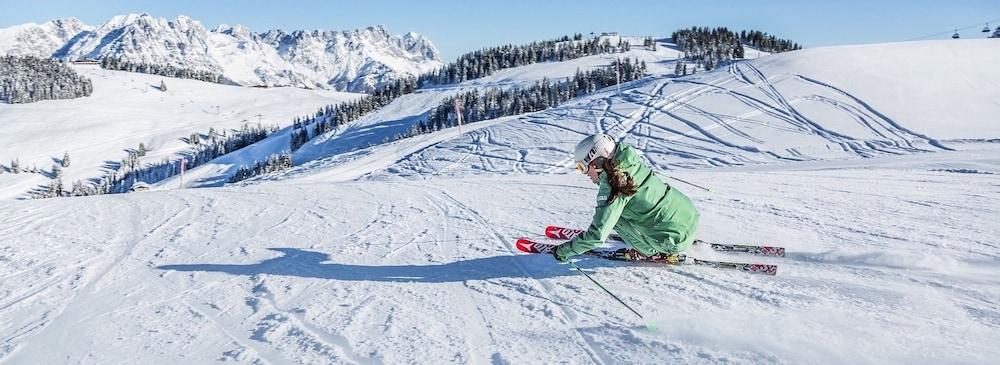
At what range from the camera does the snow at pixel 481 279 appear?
364 centimetres

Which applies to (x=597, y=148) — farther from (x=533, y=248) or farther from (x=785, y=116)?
(x=785, y=116)

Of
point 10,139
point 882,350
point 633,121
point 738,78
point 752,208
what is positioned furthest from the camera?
point 10,139

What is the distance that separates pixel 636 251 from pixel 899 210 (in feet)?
13.8

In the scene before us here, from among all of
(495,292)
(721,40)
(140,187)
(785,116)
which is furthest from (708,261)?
(721,40)

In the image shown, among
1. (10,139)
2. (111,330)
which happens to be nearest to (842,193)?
(111,330)

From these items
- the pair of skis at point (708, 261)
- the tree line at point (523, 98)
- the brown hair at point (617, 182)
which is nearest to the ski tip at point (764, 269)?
the pair of skis at point (708, 261)

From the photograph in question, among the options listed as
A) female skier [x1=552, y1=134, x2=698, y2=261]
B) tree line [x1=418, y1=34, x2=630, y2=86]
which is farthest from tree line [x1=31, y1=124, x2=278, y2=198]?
female skier [x1=552, y1=134, x2=698, y2=261]

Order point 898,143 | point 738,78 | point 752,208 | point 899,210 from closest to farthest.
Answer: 1. point 899,210
2. point 752,208
3. point 898,143
4. point 738,78

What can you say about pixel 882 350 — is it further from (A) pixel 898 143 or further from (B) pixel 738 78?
(B) pixel 738 78

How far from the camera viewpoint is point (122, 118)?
13162cm

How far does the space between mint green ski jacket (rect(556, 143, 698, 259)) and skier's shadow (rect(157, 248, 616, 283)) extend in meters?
0.45

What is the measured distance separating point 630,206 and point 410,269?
2223 mm

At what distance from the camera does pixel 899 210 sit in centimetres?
738

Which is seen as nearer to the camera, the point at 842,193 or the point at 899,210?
the point at 899,210
